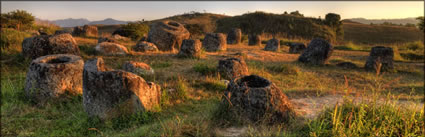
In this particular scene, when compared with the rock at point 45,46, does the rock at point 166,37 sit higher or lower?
higher

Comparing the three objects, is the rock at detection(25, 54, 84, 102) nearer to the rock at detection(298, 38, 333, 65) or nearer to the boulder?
the boulder

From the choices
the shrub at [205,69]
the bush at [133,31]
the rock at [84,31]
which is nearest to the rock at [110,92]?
the shrub at [205,69]

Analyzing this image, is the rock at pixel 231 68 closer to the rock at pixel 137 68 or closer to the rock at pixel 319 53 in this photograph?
the rock at pixel 137 68

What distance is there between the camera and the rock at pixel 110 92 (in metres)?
4.48

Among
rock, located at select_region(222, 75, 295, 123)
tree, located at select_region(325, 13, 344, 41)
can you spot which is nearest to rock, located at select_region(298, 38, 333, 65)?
rock, located at select_region(222, 75, 295, 123)

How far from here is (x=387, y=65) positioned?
1176cm

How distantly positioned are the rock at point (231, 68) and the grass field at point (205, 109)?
382 mm

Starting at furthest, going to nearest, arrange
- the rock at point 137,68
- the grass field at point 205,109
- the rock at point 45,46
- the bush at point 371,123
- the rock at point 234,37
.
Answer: the rock at point 234,37
the rock at point 45,46
the rock at point 137,68
the grass field at point 205,109
the bush at point 371,123

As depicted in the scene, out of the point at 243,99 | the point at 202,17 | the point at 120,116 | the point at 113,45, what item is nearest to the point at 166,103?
the point at 120,116

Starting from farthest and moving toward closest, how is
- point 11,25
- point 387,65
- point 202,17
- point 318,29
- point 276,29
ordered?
point 202,17 → point 276,29 → point 318,29 → point 11,25 → point 387,65

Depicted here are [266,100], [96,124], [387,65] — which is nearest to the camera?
[266,100]

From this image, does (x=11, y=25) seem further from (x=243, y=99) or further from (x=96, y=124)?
(x=243, y=99)

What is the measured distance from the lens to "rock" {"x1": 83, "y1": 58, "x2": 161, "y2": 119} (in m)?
4.48

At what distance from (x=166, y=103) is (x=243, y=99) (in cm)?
225
